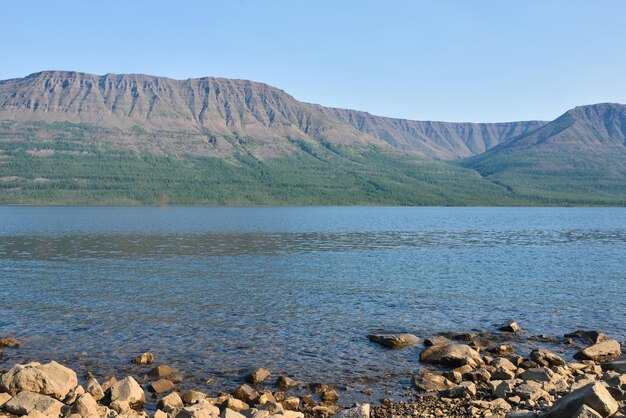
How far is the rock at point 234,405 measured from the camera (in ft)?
70.3

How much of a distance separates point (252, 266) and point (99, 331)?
109 feet

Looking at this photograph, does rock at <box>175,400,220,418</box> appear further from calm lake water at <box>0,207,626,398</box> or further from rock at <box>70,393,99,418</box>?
calm lake water at <box>0,207,626,398</box>

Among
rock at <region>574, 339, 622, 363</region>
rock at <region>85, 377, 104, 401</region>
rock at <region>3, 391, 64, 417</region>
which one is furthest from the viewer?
rock at <region>574, 339, 622, 363</region>

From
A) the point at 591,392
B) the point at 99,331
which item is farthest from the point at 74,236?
the point at 591,392

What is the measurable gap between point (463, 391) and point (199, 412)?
1165 centimetres

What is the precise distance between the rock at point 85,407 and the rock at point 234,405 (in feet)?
16.1

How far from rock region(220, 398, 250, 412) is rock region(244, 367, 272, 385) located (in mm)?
3597

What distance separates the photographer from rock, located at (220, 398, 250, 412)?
2142cm

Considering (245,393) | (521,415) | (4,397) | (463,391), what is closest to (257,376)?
(245,393)

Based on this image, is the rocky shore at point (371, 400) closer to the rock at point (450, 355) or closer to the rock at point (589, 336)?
the rock at point (450, 355)

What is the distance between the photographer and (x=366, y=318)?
39.5 metres

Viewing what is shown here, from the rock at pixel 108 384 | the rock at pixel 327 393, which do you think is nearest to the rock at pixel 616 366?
the rock at pixel 327 393

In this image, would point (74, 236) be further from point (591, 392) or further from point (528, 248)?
point (591, 392)

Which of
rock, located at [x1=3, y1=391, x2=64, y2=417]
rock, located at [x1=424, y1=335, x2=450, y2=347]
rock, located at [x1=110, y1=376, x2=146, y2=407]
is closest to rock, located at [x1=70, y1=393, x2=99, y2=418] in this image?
rock, located at [x1=3, y1=391, x2=64, y2=417]
